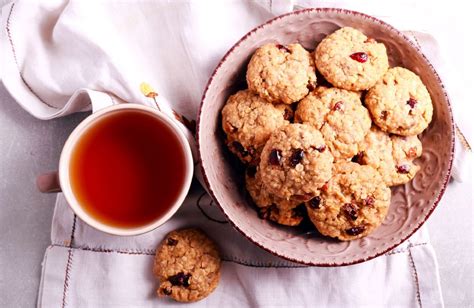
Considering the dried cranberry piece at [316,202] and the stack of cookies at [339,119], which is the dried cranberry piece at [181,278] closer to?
the stack of cookies at [339,119]

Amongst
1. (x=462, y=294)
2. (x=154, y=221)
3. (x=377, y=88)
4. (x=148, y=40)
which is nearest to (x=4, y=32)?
(x=148, y=40)

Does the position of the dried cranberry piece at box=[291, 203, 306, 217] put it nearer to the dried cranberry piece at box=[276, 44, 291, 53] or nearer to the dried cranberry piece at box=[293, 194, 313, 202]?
the dried cranberry piece at box=[293, 194, 313, 202]

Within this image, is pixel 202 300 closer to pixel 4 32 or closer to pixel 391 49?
pixel 391 49

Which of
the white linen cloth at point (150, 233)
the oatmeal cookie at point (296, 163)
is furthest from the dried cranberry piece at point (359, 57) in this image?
the white linen cloth at point (150, 233)

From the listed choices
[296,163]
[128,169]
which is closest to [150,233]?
[128,169]

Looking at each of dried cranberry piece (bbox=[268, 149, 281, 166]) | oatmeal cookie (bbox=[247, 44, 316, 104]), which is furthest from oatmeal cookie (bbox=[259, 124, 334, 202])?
oatmeal cookie (bbox=[247, 44, 316, 104])

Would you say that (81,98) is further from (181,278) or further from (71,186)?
(181,278)
